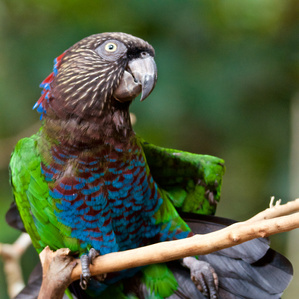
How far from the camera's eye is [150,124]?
3.33 meters

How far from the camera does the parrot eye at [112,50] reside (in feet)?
5.86

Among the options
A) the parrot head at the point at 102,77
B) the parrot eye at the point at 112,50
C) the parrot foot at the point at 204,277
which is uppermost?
the parrot eye at the point at 112,50

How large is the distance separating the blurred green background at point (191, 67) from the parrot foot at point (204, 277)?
138cm

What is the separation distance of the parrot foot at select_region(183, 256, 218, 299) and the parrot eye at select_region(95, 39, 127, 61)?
1000mm

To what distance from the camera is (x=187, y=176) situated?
2266 mm

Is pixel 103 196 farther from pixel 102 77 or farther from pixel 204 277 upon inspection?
pixel 204 277

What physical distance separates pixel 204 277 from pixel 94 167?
73 cm

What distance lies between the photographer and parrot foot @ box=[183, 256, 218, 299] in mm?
2037

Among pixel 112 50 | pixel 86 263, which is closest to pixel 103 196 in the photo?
pixel 86 263

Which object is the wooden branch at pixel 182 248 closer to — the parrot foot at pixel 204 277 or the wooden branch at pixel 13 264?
the parrot foot at pixel 204 277

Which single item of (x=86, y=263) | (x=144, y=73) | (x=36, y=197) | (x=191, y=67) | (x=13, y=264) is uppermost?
(x=144, y=73)

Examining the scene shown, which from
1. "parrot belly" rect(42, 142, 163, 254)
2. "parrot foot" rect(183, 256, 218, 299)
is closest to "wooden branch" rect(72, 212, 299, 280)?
"parrot belly" rect(42, 142, 163, 254)

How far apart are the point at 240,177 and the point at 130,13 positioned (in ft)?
5.29

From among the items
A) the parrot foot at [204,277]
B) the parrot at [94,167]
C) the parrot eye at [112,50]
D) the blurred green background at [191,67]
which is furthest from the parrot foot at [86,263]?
the blurred green background at [191,67]
